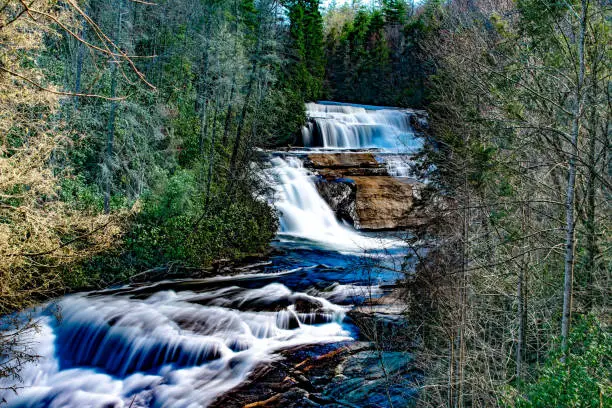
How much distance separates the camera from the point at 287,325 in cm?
1047

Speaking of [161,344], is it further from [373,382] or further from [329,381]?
[373,382]

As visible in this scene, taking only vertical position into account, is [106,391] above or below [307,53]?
below

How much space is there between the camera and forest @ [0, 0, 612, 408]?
16.5ft

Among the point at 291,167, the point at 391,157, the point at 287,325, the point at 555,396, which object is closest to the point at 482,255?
the point at 287,325

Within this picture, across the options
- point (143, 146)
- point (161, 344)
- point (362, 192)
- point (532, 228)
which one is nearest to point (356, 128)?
point (362, 192)

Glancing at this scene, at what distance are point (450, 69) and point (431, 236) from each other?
4033 mm

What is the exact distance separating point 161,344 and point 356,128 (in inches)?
800

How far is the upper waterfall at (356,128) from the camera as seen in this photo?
26359 millimetres

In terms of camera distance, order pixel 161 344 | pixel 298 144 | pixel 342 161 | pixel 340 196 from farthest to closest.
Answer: pixel 298 144 < pixel 342 161 < pixel 340 196 < pixel 161 344

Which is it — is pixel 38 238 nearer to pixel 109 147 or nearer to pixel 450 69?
pixel 109 147

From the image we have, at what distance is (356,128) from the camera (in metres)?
27.4

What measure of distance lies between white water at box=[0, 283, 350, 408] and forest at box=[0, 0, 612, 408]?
0.79 meters

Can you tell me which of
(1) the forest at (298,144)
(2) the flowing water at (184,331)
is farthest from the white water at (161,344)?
(1) the forest at (298,144)

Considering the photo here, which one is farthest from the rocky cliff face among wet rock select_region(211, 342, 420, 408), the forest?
wet rock select_region(211, 342, 420, 408)
